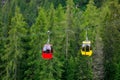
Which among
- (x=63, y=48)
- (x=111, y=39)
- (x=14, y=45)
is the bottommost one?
(x=63, y=48)

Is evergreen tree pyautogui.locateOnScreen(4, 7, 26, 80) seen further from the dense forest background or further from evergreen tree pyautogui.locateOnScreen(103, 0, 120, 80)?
evergreen tree pyautogui.locateOnScreen(103, 0, 120, 80)

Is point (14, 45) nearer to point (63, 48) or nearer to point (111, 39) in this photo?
point (63, 48)

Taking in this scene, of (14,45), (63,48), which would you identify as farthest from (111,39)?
(14,45)

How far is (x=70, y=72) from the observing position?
41062mm

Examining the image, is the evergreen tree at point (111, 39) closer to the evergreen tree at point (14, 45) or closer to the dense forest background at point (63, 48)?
the dense forest background at point (63, 48)

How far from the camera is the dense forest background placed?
40.4 meters

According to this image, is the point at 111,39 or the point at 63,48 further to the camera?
the point at 63,48

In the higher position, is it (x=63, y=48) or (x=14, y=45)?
(x=14, y=45)

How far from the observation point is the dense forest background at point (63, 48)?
133ft

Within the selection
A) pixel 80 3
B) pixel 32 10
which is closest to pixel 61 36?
pixel 32 10

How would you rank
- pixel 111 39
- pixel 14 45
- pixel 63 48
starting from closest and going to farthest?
pixel 14 45
pixel 111 39
pixel 63 48

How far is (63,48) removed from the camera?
42.8 m

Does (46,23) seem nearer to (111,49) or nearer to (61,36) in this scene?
(61,36)

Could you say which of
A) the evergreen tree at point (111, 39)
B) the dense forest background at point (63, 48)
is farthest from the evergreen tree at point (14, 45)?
the evergreen tree at point (111, 39)
